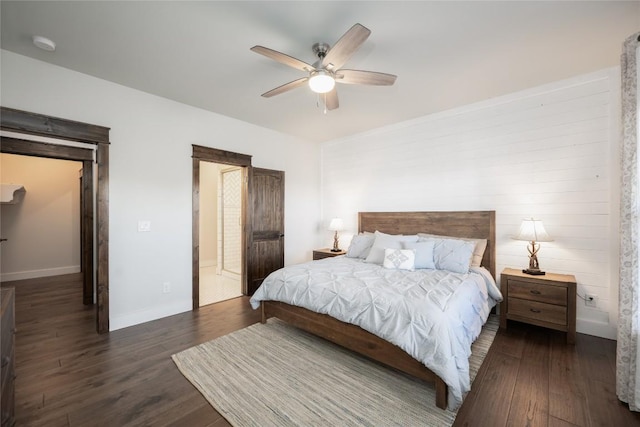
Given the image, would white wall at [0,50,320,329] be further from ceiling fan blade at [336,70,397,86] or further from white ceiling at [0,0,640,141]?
ceiling fan blade at [336,70,397,86]

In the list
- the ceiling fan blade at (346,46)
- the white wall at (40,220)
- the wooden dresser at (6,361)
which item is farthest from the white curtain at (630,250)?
the white wall at (40,220)

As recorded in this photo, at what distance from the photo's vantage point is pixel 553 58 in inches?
99.7

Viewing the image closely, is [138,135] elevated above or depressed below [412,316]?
above

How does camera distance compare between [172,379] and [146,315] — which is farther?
[146,315]

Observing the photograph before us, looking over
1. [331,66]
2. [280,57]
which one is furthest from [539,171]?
[280,57]

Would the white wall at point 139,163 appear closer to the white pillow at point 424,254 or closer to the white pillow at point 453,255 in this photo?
the white pillow at point 424,254

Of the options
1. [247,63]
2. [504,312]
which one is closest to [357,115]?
[247,63]

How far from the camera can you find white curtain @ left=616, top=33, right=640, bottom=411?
1751 millimetres

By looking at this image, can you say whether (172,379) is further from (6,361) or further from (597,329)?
(597,329)

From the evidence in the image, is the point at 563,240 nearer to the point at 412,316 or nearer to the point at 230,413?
the point at 412,316

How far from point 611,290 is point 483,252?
1163 millimetres

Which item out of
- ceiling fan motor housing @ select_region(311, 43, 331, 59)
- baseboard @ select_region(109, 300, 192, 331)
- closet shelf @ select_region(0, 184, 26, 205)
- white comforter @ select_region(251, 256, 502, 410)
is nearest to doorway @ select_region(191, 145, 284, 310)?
baseboard @ select_region(109, 300, 192, 331)

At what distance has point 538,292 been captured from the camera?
2.76 metres

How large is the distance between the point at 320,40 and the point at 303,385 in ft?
9.12
